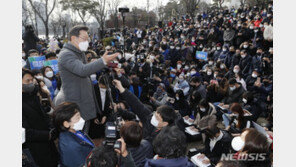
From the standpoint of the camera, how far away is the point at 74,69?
232 centimetres

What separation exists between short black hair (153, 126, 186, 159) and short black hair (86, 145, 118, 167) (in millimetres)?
473

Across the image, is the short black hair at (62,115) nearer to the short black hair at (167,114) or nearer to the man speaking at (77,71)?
the man speaking at (77,71)

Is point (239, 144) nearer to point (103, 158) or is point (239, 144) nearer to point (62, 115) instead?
point (103, 158)

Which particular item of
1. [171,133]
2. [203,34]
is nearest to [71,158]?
[171,133]

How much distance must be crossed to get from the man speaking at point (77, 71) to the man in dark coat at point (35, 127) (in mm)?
324

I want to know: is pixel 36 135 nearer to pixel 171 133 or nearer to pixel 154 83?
pixel 171 133

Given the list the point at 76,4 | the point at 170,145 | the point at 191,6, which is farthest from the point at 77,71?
the point at 76,4

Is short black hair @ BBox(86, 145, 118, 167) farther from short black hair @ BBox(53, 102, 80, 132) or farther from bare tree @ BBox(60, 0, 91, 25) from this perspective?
bare tree @ BBox(60, 0, 91, 25)

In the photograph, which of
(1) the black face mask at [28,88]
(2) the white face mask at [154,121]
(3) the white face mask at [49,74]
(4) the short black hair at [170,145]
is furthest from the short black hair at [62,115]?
(3) the white face mask at [49,74]

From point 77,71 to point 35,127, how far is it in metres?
0.80

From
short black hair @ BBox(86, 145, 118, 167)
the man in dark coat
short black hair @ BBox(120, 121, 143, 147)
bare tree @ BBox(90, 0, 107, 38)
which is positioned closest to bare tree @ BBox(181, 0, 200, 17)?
bare tree @ BBox(90, 0, 107, 38)

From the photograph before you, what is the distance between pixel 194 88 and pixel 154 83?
1.47 meters

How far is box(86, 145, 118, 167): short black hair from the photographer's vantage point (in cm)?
178

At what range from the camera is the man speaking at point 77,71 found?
91.0 inches
